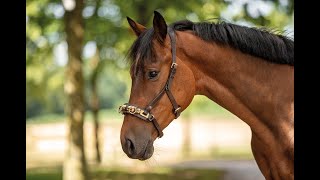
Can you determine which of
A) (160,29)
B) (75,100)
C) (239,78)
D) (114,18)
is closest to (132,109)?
(160,29)

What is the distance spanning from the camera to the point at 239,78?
3605 millimetres

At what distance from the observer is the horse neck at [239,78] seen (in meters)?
3.56

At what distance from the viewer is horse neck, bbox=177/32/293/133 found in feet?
11.7

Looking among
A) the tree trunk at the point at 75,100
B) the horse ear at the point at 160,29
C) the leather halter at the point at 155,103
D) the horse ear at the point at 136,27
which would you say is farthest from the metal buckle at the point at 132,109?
the tree trunk at the point at 75,100

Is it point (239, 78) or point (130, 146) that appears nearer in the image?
point (130, 146)

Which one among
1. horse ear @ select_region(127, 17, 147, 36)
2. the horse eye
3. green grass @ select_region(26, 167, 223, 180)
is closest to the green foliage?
green grass @ select_region(26, 167, 223, 180)

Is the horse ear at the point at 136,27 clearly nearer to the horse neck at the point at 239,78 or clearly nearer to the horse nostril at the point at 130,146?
the horse neck at the point at 239,78

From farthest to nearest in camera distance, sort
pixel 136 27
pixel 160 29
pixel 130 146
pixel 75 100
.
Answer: pixel 75 100, pixel 136 27, pixel 160 29, pixel 130 146

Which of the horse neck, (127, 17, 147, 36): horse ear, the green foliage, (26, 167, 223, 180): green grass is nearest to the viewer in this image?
the horse neck

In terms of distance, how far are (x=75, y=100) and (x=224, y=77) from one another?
7031 mm

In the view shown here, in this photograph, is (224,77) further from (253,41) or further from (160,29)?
(160,29)

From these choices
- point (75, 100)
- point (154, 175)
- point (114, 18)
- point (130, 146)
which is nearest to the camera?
point (130, 146)

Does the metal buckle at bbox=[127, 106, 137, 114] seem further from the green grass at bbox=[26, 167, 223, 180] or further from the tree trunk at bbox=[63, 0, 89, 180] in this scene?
the green grass at bbox=[26, 167, 223, 180]
